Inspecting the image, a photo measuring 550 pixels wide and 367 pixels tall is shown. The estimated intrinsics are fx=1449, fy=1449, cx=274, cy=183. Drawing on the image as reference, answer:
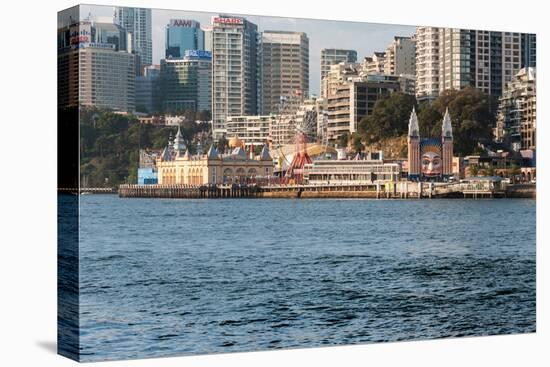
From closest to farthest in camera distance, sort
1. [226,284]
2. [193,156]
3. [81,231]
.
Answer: [81,231] < [226,284] < [193,156]

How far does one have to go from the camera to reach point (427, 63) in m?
18.9

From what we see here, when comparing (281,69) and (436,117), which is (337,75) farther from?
(436,117)

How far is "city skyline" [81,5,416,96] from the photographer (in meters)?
16.7

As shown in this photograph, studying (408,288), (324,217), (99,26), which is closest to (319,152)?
(324,217)

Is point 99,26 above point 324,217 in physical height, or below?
above

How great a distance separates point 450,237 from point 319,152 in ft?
6.89

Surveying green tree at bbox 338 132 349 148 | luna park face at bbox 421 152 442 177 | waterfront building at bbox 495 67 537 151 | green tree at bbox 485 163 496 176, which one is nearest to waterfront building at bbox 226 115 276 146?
green tree at bbox 338 132 349 148

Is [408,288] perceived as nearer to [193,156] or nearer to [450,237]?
[450,237]

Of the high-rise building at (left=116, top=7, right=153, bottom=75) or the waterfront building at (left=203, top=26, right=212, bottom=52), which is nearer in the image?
the high-rise building at (left=116, top=7, right=153, bottom=75)

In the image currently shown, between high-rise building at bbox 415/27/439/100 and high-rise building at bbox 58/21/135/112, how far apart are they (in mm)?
3778

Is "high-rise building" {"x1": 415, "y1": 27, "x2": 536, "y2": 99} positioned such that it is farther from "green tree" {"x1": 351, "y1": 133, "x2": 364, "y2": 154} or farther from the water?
the water

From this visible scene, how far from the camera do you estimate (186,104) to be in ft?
57.8

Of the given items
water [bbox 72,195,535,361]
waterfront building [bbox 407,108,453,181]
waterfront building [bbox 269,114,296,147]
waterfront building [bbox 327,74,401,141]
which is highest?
waterfront building [bbox 327,74,401,141]

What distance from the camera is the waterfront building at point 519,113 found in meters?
19.2
